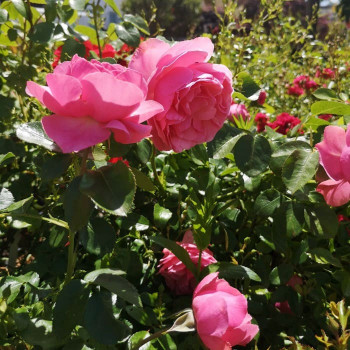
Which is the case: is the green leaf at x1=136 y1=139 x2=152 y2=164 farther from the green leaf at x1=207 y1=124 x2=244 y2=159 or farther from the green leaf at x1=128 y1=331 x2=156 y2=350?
the green leaf at x1=128 y1=331 x2=156 y2=350

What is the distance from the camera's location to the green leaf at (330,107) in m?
0.79

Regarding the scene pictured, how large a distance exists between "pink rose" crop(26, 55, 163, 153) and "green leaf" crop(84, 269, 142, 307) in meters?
0.17

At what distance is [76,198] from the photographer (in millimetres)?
511

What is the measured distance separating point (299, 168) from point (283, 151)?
0.07m

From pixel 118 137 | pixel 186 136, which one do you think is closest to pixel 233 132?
pixel 186 136

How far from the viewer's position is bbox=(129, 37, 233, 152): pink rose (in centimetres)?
55

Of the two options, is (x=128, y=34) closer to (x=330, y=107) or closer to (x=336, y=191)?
(x=330, y=107)

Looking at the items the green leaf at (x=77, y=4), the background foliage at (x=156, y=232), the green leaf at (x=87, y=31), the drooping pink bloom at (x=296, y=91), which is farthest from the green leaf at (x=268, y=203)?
the drooping pink bloom at (x=296, y=91)

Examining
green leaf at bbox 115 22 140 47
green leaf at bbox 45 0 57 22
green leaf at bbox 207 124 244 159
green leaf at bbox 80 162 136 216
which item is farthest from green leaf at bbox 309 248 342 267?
green leaf at bbox 45 0 57 22

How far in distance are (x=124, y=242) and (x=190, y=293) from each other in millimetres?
159

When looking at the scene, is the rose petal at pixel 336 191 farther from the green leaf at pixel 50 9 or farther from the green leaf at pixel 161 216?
the green leaf at pixel 50 9

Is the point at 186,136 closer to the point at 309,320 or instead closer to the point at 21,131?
the point at 21,131

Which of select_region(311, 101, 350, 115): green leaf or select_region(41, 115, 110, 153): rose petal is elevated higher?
select_region(41, 115, 110, 153): rose petal

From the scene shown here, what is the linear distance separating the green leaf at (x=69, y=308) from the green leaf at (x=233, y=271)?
0.24 metres
